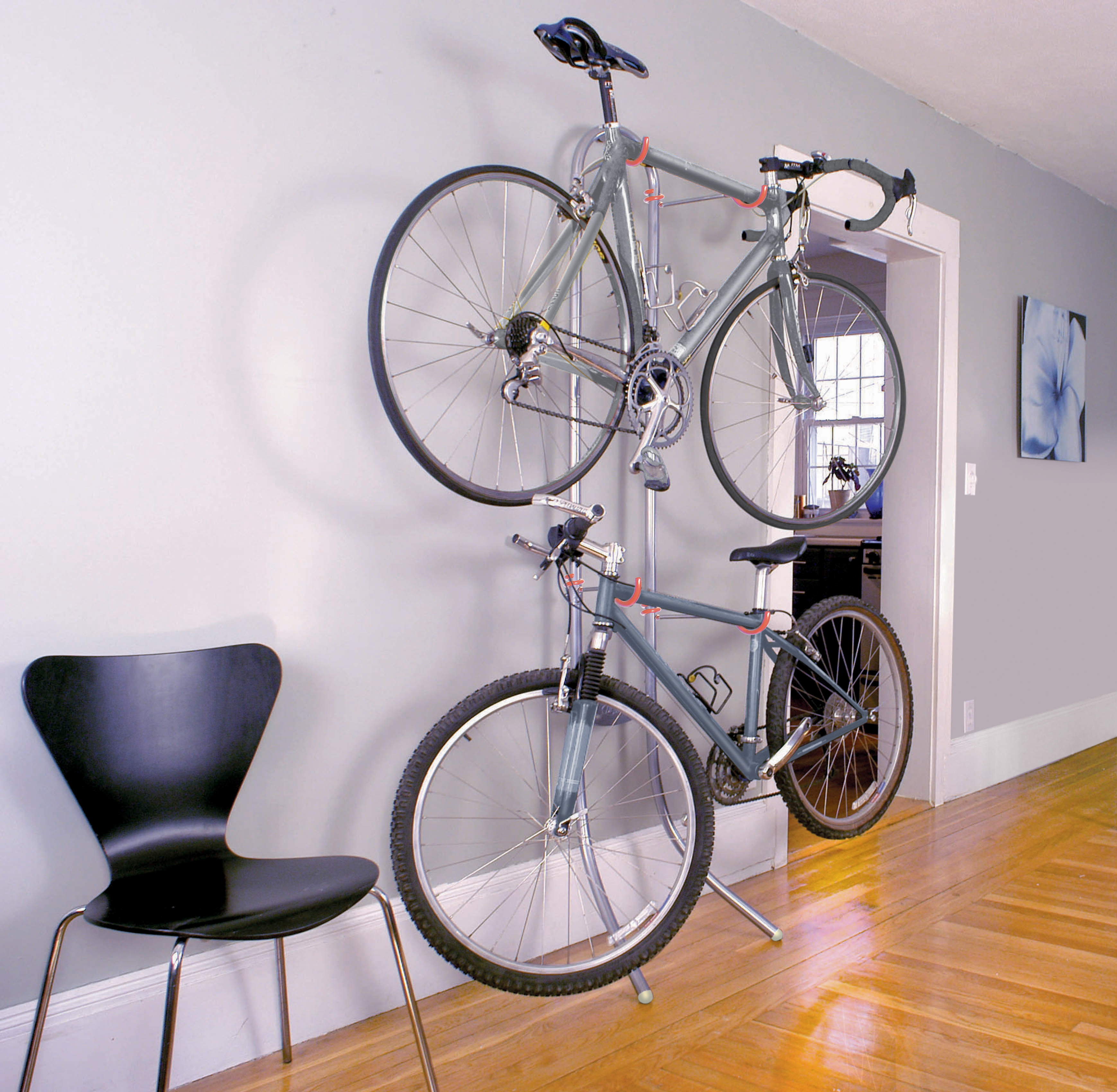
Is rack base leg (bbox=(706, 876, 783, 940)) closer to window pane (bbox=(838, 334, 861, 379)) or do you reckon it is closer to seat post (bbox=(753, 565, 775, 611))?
seat post (bbox=(753, 565, 775, 611))

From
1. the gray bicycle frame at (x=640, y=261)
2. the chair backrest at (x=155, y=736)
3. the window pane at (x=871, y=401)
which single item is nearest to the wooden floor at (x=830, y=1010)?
the chair backrest at (x=155, y=736)

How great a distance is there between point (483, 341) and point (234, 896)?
1042mm

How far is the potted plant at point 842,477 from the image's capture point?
5297 mm

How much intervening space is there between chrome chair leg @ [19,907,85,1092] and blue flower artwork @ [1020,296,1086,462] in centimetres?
379

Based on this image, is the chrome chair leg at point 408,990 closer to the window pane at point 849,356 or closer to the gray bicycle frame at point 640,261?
the gray bicycle frame at point 640,261

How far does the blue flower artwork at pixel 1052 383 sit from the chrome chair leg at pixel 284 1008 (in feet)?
11.3

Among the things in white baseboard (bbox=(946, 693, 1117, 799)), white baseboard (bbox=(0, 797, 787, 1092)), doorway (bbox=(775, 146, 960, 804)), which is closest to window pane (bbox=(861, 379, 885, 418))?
doorway (bbox=(775, 146, 960, 804))

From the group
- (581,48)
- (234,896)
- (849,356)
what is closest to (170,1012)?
(234,896)

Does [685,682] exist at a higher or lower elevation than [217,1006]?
higher

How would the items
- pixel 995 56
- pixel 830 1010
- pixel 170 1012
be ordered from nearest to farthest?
pixel 170 1012, pixel 830 1010, pixel 995 56

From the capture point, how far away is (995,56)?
3160mm

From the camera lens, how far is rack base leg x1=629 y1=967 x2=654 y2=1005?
2090mm

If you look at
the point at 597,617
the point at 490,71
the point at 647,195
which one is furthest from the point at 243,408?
the point at 647,195

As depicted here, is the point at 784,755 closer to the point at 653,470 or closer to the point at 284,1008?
the point at 653,470
